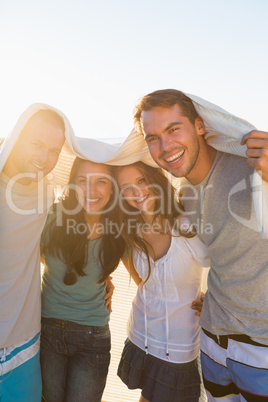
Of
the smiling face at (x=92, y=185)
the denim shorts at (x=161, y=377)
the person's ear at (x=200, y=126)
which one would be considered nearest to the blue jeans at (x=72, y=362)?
the denim shorts at (x=161, y=377)

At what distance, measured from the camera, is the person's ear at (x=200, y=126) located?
1.84 m

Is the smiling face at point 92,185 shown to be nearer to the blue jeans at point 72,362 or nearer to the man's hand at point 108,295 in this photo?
the man's hand at point 108,295

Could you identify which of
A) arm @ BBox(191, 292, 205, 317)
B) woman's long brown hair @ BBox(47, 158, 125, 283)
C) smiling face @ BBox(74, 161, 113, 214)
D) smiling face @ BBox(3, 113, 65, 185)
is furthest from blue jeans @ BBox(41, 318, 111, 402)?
smiling face @ BBox(3, 113, 65, 185)

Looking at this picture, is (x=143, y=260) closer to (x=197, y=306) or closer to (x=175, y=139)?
(x=197, y=306)

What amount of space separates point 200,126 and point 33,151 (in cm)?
102

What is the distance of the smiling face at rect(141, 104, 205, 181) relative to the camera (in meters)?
1.77

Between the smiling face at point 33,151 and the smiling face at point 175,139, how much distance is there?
2.06ft

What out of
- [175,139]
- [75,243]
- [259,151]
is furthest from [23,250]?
[259,151]

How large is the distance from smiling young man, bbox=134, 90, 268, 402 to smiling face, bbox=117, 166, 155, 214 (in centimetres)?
37

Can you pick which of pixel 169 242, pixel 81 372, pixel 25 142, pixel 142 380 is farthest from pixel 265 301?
pixel 25 142

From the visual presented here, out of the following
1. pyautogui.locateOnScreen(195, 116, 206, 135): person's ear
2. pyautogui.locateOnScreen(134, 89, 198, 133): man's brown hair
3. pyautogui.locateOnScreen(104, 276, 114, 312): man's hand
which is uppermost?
pyautogui.locateOnScreen(134, 89, 198, 133): man's brown hair

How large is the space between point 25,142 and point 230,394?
6.20 ft

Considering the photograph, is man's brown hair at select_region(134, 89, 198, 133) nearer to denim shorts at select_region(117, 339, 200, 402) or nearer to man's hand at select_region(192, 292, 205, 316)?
man's hand at select_region(192, 292, 205, 316)

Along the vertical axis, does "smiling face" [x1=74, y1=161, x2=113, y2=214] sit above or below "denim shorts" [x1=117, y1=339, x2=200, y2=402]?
above
